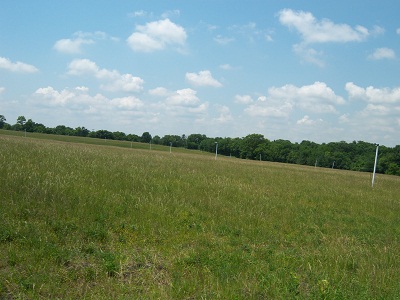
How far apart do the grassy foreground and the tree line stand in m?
91.2

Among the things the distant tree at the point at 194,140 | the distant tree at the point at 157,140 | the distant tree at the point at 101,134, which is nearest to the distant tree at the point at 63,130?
the distant tree at the point at 101,134

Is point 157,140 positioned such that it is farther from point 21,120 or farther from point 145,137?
point 21,120

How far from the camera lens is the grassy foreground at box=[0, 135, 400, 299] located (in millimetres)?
4914

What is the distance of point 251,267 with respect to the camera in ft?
19.5

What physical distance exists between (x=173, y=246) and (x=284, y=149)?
421ft

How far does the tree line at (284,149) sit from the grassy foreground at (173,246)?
299 ft

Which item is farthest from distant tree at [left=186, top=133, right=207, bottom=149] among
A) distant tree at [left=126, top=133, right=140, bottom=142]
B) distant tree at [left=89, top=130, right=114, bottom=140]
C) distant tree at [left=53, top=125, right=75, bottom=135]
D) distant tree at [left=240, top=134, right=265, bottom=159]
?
distant tree at [left=53, top=125, right=75, bottom=135]

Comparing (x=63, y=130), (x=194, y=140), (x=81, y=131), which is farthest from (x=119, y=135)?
(x=194, y=140)

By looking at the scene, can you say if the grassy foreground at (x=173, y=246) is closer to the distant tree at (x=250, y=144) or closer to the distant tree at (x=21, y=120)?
the distant tree at (x=250, y=144)

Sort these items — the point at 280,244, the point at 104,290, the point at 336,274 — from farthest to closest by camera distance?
the point at 280,244 < the point at 336,274 < the point at 104,290

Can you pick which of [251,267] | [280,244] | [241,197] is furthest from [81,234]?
[241,197]

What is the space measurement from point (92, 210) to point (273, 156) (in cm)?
12424

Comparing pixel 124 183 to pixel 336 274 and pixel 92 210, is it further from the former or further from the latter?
pixel 336 274

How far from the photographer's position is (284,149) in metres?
130
